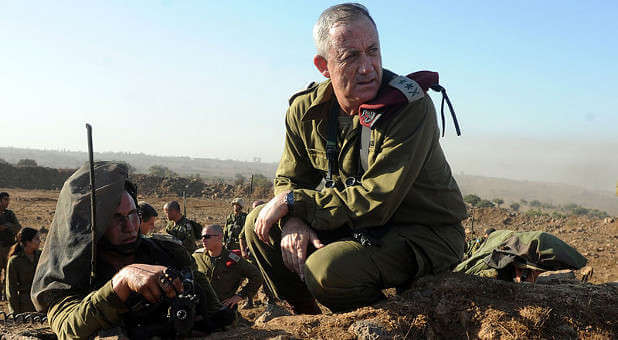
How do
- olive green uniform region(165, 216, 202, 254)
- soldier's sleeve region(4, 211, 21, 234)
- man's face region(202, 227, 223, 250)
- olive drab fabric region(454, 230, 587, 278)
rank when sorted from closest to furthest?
olive drab fabric region(454, 230, 587, 278)
man's face region(202, 227, 223, 250)
olive green uniform region(165, 216, 202, 254)
soldier's sleeve region(4, 211, 21, 234)

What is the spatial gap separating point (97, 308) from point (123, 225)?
1.74 feet

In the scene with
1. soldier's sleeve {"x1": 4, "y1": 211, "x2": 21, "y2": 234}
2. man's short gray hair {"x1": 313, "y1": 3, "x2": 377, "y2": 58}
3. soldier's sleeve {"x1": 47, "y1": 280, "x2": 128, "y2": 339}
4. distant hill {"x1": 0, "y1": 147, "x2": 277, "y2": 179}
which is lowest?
distant hill {"x1": 0, "y1": 147, "x2": 277, "y2": 179}

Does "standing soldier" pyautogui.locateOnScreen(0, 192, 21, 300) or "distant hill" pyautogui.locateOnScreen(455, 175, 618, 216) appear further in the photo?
"distant hill" pyautogui.locateOnScreen(455, 175, 618, 216)

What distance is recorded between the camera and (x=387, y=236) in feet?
9.70

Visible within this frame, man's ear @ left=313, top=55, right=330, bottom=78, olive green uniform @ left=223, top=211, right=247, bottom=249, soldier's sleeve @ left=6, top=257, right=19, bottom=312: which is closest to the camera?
man's ear @ left=313, top=55, right=330, bottom=78

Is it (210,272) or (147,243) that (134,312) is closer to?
(147,243)

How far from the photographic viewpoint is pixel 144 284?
2.21m

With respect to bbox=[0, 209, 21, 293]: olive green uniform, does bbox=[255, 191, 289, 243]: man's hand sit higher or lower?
higher

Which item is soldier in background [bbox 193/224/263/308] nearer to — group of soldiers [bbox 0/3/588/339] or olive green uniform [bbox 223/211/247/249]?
olive green uniform [bbox 223/211/247/249]

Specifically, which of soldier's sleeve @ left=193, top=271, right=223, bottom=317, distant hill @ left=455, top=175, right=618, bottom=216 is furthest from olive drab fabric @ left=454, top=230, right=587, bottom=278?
distant hill @ left=455, top=175, right=618, bottom=216

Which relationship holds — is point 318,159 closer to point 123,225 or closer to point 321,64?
point 321,64

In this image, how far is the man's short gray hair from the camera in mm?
2922

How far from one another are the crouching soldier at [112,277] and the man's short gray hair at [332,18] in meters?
1.35

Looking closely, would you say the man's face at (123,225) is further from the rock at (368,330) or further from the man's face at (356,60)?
the man's face at (356,60)
